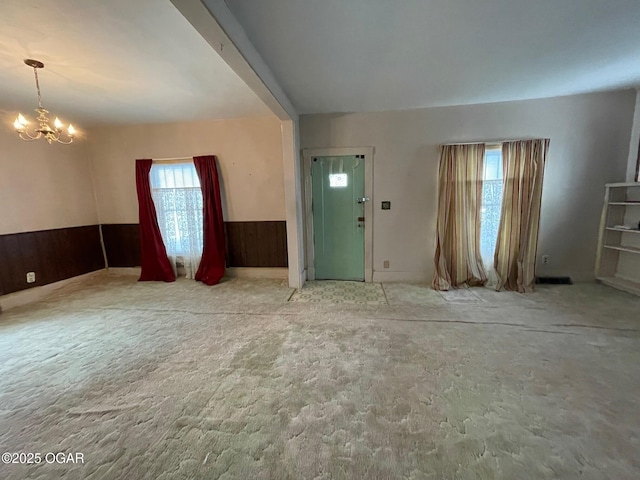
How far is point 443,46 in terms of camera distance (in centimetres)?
199

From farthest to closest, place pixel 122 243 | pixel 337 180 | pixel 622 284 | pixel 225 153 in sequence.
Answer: pixel 122 243 < pixel 225 153 < pixel 337 180 < pixel 622 284

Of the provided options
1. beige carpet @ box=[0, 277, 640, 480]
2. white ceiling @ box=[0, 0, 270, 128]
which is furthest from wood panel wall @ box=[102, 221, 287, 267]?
white ceiling @ box=[0, 0, 270, 128]

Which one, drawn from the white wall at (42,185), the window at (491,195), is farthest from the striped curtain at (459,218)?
the white wall at (42,185)

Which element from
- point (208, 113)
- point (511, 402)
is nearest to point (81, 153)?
point (208, 113)

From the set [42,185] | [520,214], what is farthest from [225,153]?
[520,214]

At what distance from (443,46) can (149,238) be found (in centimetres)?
455

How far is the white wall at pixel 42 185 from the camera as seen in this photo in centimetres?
312

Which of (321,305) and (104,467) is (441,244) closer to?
(321,305)

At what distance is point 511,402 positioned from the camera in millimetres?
1492

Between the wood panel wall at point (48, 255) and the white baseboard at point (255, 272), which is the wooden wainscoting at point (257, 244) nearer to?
the white baseboard at point (255, 272)

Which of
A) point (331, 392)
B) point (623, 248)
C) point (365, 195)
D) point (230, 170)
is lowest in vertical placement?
point (331, 392)

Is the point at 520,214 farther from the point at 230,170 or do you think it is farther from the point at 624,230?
the point at 230,170

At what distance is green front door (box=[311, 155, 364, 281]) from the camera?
3.57 metres

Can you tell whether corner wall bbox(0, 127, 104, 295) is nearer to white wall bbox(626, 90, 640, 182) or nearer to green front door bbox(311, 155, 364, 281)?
green front door bbox(311, 155, 364, 281)
